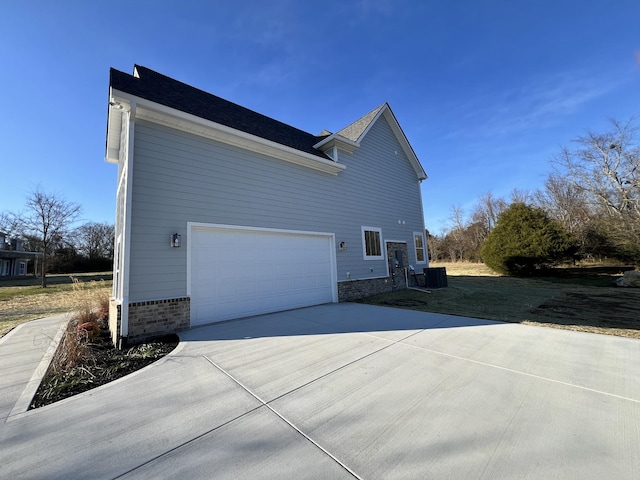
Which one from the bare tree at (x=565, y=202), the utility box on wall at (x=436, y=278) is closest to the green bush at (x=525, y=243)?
the bare tree at (x=565, y=202)

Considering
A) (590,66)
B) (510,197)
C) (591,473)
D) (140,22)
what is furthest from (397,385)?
(510,197)

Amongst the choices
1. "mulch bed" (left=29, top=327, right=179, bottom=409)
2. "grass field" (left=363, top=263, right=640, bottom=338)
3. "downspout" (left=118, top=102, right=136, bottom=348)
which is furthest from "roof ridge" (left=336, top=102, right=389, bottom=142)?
"mulch bed" (left=29, top=327, right=179, bottom=409)

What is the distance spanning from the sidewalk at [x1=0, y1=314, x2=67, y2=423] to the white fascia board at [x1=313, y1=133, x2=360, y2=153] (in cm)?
916

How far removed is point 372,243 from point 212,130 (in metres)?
7.09

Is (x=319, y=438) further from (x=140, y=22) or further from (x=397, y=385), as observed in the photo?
(x=140, y=22)

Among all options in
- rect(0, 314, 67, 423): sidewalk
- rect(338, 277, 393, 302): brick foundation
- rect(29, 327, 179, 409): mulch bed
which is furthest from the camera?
rect(338, 277, 393, 302): brick foundation

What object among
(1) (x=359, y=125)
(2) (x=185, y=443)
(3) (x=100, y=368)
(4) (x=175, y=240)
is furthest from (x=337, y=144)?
(2) (x=185, y=443)

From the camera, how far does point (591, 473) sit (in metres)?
1.69

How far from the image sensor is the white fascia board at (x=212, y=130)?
554cm

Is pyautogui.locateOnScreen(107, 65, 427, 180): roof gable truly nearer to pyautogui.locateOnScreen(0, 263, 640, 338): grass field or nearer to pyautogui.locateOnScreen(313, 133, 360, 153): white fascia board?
pyautogui.locateOnScreen(313, 133, 360, 153): white fascia board

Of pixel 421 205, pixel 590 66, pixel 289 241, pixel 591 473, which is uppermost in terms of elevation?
pixel 590 66

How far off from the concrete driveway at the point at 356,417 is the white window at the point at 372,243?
627cm

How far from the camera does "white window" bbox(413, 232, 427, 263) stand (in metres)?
13.0

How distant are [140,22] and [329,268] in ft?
27.6
